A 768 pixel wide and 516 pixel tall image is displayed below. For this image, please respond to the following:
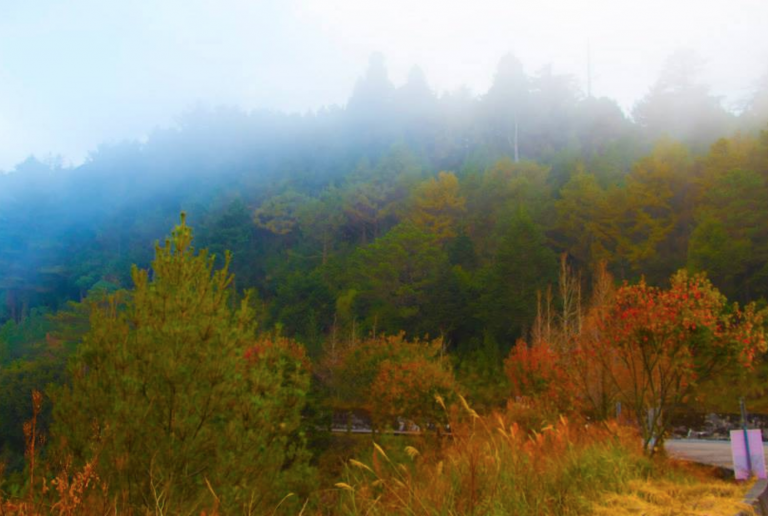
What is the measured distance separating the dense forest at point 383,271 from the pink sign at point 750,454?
116cm

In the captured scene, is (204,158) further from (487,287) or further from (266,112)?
(487,287)

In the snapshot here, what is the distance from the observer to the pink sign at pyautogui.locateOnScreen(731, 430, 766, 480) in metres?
8.56

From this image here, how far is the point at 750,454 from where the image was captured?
866 cm

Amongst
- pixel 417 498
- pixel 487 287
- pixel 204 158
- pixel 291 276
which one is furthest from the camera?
pixel 204 158

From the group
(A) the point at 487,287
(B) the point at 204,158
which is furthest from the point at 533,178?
(B) the point at 204,158

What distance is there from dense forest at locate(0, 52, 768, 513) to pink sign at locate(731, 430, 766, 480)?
116cm

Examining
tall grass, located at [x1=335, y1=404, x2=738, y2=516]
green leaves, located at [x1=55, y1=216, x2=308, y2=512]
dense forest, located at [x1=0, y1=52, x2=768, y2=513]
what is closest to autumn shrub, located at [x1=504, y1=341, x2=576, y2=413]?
dense forest, located at [x1=0, y1=52, x2=768, y2=513]

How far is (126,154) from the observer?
113250mm

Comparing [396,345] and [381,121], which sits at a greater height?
[381,121]

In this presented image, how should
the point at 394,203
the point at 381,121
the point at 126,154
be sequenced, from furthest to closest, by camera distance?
the point at 126,154
the point at 381,121
the point at 394,203

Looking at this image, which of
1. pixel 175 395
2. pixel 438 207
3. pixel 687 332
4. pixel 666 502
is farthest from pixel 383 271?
pixel 666 502

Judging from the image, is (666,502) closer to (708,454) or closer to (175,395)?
(175,395)

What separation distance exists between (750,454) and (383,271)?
28.9 metres

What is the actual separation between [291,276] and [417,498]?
40465 mm
